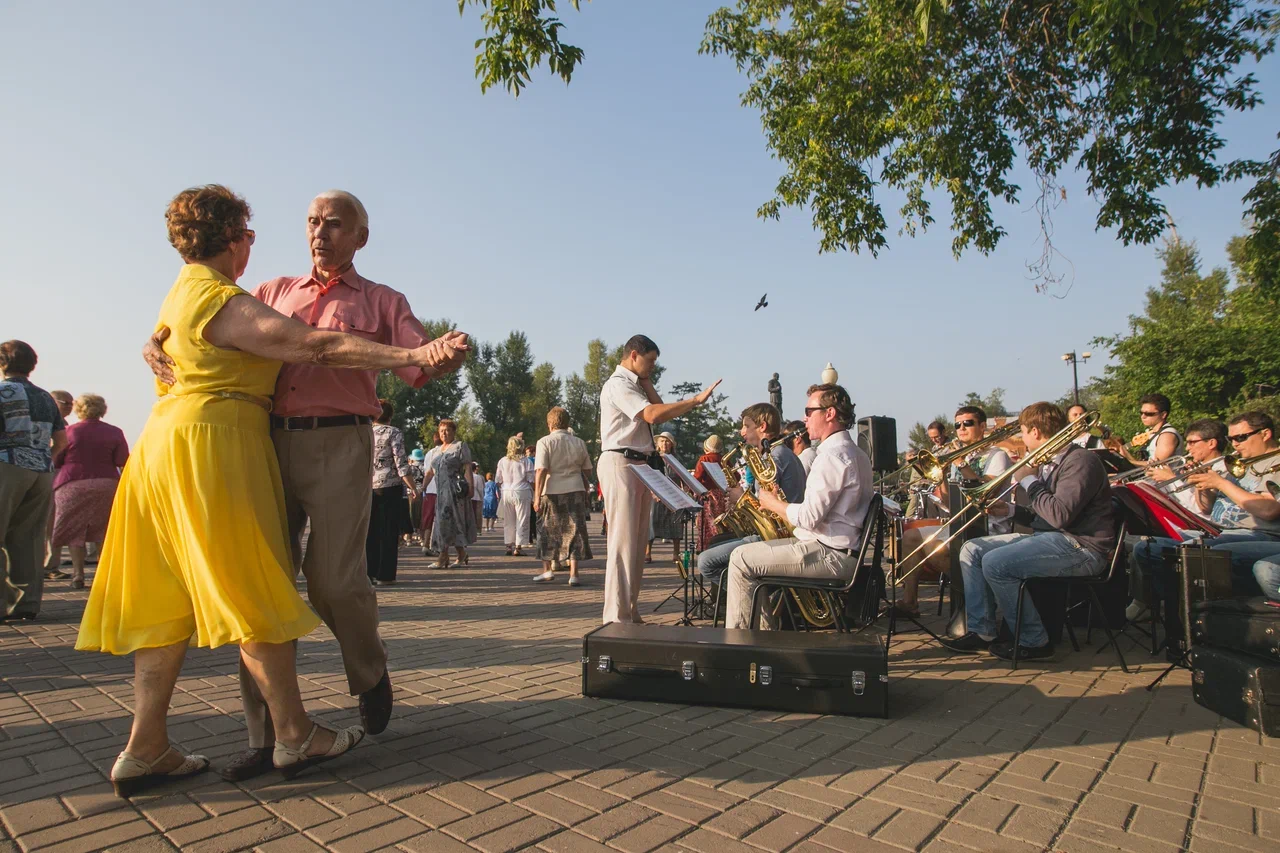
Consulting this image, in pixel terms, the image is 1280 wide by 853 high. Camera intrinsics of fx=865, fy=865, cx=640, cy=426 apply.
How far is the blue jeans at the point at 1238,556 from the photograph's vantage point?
4.88 meters

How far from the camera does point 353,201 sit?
3332 mm

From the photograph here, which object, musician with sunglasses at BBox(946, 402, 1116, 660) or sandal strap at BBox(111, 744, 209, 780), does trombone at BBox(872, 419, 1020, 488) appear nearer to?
musician with sunglasses at BBox(946, 402, 1116, 660)

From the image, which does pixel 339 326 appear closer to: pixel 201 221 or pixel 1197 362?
pixel 201 221

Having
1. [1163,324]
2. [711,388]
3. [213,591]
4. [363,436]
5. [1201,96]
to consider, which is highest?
Answer: [1163,324]

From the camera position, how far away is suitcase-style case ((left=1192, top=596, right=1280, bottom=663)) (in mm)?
3637

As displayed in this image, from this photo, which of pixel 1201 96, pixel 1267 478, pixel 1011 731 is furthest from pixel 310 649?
pixel 1201 96

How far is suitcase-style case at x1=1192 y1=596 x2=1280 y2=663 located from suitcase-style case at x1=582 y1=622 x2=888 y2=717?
1.51 metres

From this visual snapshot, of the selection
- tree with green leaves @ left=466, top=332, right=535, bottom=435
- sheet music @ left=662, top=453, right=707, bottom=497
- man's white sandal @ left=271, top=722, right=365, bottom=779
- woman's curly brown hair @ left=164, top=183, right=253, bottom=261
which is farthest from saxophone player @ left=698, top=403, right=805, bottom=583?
tree with green leaves @ left=466, top=332, right=535, bottom=435

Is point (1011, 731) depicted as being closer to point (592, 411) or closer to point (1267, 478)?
point (1267, 478)

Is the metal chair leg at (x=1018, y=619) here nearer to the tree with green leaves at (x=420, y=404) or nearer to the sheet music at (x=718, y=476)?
the sheet music at (x=718, y=476)

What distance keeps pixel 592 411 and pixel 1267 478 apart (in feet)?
259

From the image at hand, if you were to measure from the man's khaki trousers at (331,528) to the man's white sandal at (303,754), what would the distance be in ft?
0.68

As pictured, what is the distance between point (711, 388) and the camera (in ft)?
17.7

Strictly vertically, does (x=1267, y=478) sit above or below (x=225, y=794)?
above
